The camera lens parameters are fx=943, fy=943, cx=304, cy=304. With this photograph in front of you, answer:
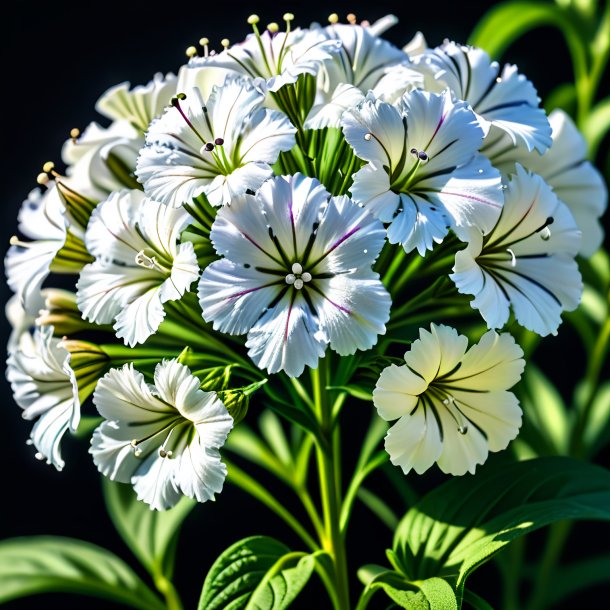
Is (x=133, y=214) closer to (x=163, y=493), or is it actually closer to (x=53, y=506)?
(x=163, y=493)

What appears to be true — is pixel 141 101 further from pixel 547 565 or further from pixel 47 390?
pixel 547 565

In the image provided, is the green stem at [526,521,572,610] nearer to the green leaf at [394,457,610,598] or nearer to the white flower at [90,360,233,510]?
the green leaf at [394,457,610,598]

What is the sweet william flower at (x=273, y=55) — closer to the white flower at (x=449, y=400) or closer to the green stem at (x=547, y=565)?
the white flower at (x=449, y=400)

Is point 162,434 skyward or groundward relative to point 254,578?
skyward

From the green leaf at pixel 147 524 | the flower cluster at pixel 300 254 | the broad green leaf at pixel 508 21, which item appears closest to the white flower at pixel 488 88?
the flower cluster at pixel 300 254

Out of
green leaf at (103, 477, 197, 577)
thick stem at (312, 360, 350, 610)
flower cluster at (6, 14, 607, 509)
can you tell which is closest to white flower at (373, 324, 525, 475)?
flower cluster at (6, 14, 607, 509)

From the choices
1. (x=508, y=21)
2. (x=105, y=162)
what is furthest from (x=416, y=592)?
(x=508, y=21)

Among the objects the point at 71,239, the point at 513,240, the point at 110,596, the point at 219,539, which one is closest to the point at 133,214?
the point at 71,239
